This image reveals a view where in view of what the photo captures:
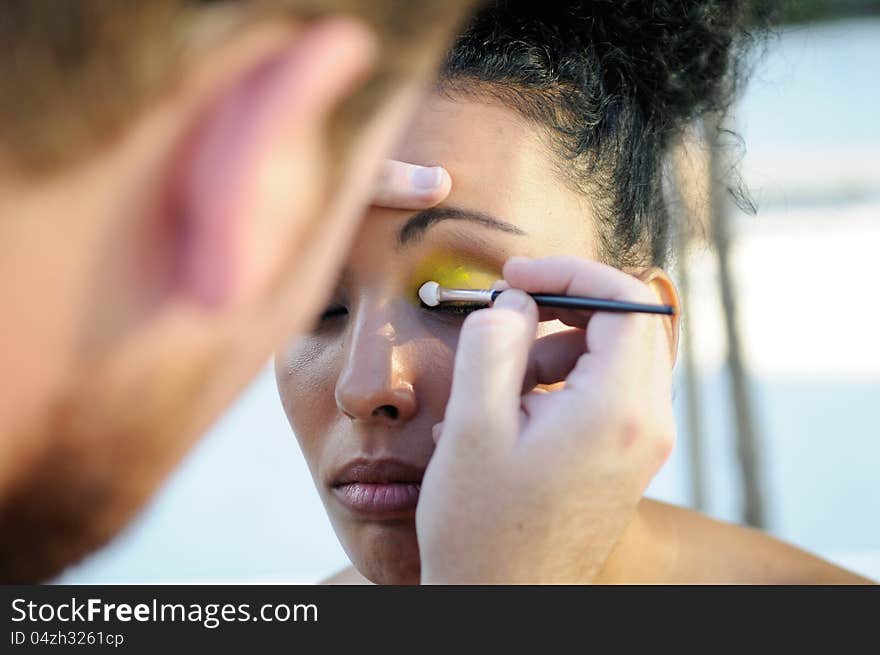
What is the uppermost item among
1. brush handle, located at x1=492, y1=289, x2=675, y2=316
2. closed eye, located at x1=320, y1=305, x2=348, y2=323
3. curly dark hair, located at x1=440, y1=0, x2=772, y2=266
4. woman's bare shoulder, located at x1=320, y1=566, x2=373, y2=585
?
curly dark hair, located at x1=440, y1=0, x2=772, y2=266

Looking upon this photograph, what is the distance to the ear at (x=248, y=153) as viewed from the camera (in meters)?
0.32

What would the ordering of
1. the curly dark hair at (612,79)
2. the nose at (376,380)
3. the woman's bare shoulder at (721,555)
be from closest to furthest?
the nose at (376,380) < the curly dark hair at (612,79) < the woman's bare shoulder at (721,555)

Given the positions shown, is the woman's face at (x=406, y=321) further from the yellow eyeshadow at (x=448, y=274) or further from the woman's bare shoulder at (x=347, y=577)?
the woman's bare shoulder at (x=347, y=577)

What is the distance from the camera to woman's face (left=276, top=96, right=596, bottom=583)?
2.64 ft

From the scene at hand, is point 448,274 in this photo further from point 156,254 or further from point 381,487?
point 156,254

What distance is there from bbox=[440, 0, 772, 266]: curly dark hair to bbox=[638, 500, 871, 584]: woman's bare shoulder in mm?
343

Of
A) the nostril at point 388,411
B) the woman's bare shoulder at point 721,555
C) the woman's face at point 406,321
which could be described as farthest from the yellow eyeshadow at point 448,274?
the woman's bare shoulder at point 721,555

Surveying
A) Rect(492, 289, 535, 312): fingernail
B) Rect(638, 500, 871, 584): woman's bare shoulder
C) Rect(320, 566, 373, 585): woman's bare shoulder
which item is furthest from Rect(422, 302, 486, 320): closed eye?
Rect(320, 566, 373, 585): woman's bare shoulder

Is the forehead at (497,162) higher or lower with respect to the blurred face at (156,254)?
higher

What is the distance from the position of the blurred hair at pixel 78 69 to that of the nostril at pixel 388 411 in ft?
1.63

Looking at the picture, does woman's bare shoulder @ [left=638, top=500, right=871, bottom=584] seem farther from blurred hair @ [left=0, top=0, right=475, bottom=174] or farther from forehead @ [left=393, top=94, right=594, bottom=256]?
blurred hair @ [left=0, top=0, right=475, bottom=174]
